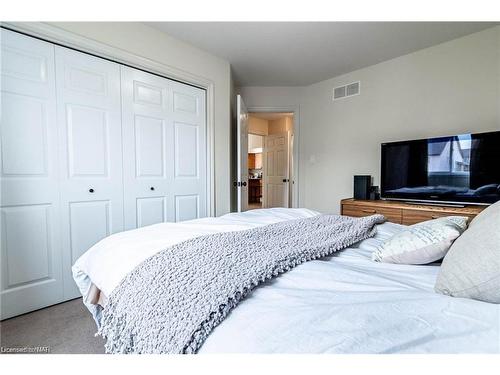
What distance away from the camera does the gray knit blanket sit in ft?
1.86

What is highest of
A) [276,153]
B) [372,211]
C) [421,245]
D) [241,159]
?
[276,153]

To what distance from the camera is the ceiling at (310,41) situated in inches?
88.7

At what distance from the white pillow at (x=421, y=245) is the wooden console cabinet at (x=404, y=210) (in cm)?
→ 159

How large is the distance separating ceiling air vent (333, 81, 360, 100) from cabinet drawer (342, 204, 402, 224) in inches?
63.2

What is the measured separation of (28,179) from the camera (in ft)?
5.64

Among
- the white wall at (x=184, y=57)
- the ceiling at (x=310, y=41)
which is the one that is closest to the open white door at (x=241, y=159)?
the white wall at (x=184, y=57)

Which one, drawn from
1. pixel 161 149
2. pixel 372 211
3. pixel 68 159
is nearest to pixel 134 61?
pixel 161 149

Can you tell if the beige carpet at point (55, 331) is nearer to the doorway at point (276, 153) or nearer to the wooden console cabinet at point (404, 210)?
the wooden console cabinet at point (404, 210)

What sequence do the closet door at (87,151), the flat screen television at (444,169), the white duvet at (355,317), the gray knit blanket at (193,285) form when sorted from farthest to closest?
the flat screen television at (444,169), the closet door at (87,151), the gray knit blanket at (193,285), the white duvet at (355,317)

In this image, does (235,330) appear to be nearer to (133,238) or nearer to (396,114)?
(133,238)

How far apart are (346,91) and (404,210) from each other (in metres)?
1.85

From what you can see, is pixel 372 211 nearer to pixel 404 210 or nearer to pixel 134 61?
pixel 404 210

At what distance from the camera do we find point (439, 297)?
60cm
